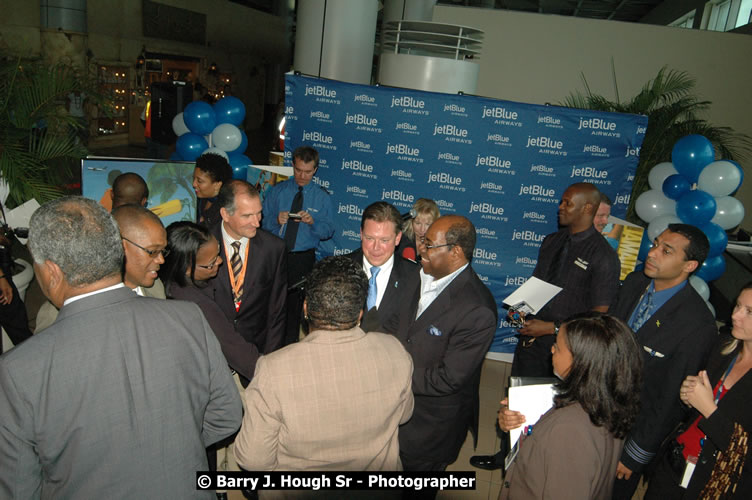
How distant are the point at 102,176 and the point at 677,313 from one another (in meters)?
3.85

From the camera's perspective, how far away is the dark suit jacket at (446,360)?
7.67 ft

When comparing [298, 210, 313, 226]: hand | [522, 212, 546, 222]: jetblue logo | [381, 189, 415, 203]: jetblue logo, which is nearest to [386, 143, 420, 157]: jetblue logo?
[381, 189, 415, 203]: jetblue logo

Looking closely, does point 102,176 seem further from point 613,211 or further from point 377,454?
point 613,211

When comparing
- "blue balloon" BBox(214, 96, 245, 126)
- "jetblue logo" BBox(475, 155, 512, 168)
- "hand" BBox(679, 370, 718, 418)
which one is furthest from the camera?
"blue balloon" BBox(214, 96, 245, 126)

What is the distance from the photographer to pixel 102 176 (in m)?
3.69

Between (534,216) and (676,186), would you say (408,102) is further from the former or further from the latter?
(676,186)

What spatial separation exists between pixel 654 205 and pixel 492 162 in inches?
70.2

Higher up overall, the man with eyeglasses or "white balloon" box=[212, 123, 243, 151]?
"white balloon" box=[212, 123, 243, 151]

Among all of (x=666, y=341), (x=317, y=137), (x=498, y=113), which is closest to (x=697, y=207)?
(x=498, y=113)

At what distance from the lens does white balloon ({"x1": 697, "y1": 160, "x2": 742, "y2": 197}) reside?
4566 mm

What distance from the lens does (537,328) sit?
10.9 feet

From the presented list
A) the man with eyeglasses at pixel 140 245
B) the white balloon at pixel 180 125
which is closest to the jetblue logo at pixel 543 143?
the man with eyeglasses at pixel 140 245

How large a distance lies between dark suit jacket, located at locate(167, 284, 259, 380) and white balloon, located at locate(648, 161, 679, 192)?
4.70 m

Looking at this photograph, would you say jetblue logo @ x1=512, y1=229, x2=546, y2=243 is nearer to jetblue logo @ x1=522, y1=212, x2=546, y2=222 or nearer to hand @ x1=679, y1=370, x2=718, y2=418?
jetblue logo @ x1=522, y1=212, x2=546, y2=222
